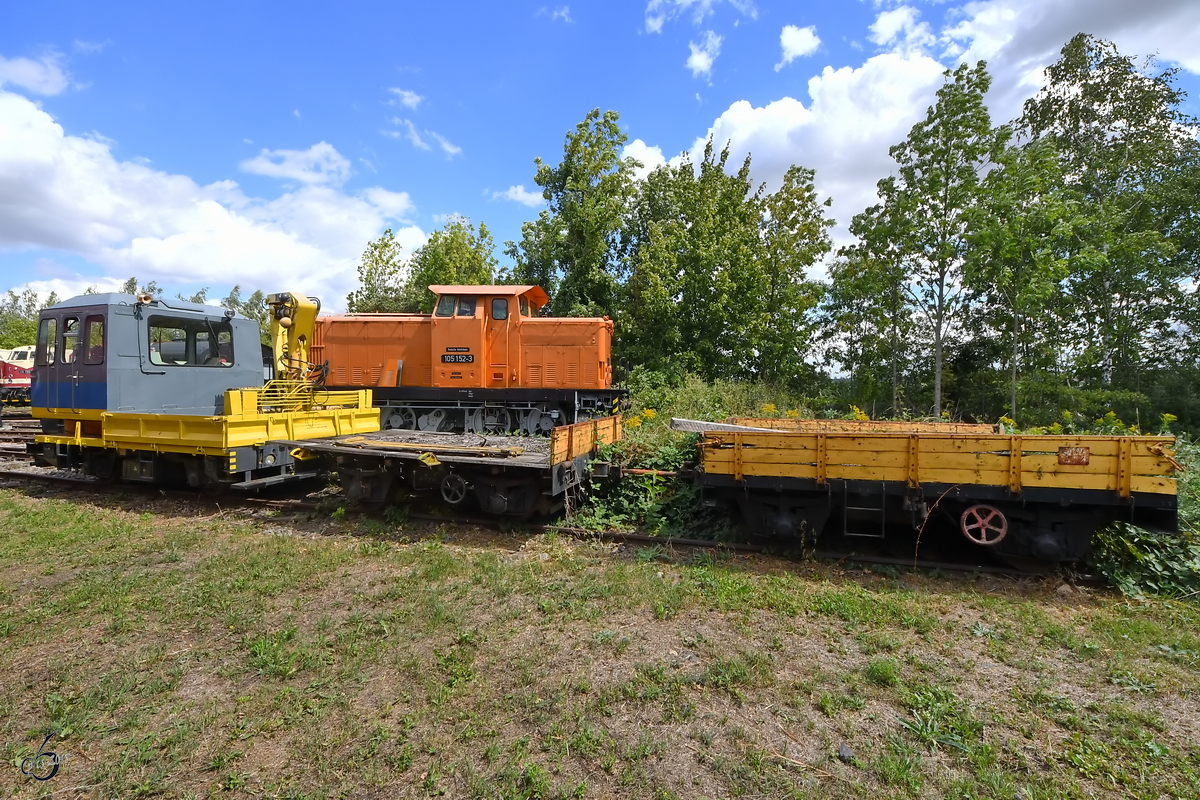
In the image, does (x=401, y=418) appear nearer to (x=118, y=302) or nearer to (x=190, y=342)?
(x=190, y=342)

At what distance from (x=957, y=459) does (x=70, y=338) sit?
11795 mm

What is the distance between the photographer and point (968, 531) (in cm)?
550

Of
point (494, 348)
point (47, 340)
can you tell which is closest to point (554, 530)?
point (494, 348)

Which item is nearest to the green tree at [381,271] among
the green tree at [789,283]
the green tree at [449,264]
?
the green tree at [449,264]

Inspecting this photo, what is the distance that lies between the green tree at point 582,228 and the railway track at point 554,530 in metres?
12.0

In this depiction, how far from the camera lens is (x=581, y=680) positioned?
3627 mm

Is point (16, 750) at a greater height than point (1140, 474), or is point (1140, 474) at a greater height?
point (1140, 474)

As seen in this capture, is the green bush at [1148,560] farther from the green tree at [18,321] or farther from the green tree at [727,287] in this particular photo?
the green tree at [18,321]

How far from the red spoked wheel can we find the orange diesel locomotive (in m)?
7.98

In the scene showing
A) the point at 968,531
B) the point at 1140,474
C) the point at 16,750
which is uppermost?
the point at 1140,474

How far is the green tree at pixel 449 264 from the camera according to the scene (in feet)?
81.4

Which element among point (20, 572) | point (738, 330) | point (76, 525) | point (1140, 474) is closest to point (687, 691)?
point (1140, 474)

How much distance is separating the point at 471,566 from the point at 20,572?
437 cm

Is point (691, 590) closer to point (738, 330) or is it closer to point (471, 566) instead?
point (471, 566)
